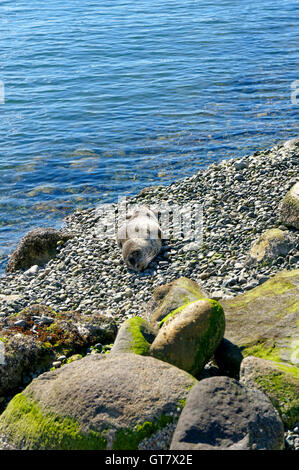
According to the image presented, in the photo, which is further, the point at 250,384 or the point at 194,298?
the point at 194,298

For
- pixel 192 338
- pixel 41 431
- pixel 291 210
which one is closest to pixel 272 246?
pixel 291 210

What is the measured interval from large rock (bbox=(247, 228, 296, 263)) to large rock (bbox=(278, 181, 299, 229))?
0.47m

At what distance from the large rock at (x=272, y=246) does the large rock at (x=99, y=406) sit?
431 centimetres

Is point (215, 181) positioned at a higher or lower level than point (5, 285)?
higher

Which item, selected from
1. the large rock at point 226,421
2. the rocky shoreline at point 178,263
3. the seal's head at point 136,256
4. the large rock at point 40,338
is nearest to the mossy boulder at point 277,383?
the large rock at point 226,421

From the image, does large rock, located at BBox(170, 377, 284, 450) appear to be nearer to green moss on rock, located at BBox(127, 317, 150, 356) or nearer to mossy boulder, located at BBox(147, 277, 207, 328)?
green moss on rock, located at BBox(127, 317, 150, 356)

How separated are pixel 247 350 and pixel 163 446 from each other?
207 cm

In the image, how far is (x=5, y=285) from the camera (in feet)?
40.0

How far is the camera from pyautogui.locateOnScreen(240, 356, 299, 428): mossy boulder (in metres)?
5.84

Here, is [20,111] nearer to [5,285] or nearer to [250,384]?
[5,285]

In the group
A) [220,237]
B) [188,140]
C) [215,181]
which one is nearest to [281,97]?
[188,140]

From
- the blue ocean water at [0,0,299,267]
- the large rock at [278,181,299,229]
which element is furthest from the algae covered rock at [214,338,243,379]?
the blue ocean water at [0,0,299,267]

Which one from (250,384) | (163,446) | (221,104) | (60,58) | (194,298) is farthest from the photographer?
(60,58)

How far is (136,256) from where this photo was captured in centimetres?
1128
